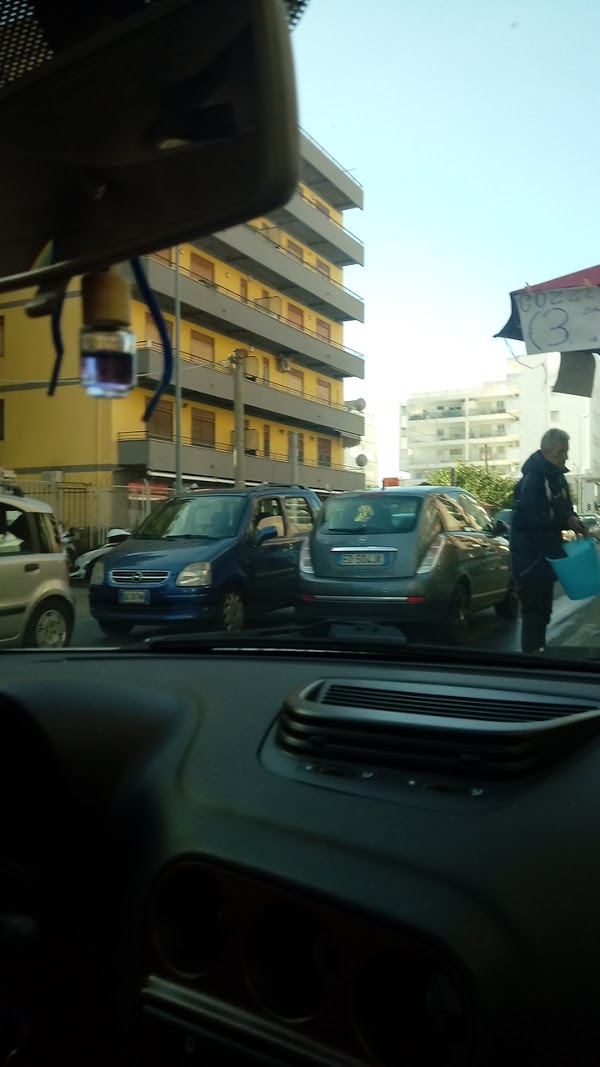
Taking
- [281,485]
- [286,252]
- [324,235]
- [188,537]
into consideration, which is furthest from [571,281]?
[188,537]

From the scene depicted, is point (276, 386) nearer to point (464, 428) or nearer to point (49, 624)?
point (464, 428)

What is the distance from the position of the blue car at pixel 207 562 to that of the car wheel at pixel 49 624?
0.56ft

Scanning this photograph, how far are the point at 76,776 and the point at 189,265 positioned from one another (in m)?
1.33

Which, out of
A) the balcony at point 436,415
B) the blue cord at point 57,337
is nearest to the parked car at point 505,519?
the balcony at point 436,415

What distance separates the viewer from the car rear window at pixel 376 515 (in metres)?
4.84

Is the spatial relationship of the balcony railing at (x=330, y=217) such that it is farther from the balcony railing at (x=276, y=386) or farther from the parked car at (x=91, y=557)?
the parked car at (x=91, y=557)

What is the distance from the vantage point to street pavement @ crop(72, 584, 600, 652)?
8.84ft

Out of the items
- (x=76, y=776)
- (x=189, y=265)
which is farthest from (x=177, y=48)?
(x=76, y=776)

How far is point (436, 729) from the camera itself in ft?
6.55

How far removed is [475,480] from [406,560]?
24.3 inches

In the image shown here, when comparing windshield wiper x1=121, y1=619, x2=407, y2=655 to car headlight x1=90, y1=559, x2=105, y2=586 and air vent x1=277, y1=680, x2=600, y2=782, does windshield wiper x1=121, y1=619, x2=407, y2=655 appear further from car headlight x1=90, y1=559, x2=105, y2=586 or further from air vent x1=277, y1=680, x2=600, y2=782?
car headlight x1=90, y1=559, x2=105, y2=586

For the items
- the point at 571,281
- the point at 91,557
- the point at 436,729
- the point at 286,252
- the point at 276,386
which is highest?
the point at 286,252

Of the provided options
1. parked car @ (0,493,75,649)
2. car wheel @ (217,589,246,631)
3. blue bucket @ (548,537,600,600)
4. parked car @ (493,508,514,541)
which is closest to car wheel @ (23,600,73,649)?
parked car @ (0,493,75,649)

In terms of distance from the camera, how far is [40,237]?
1681 mm
